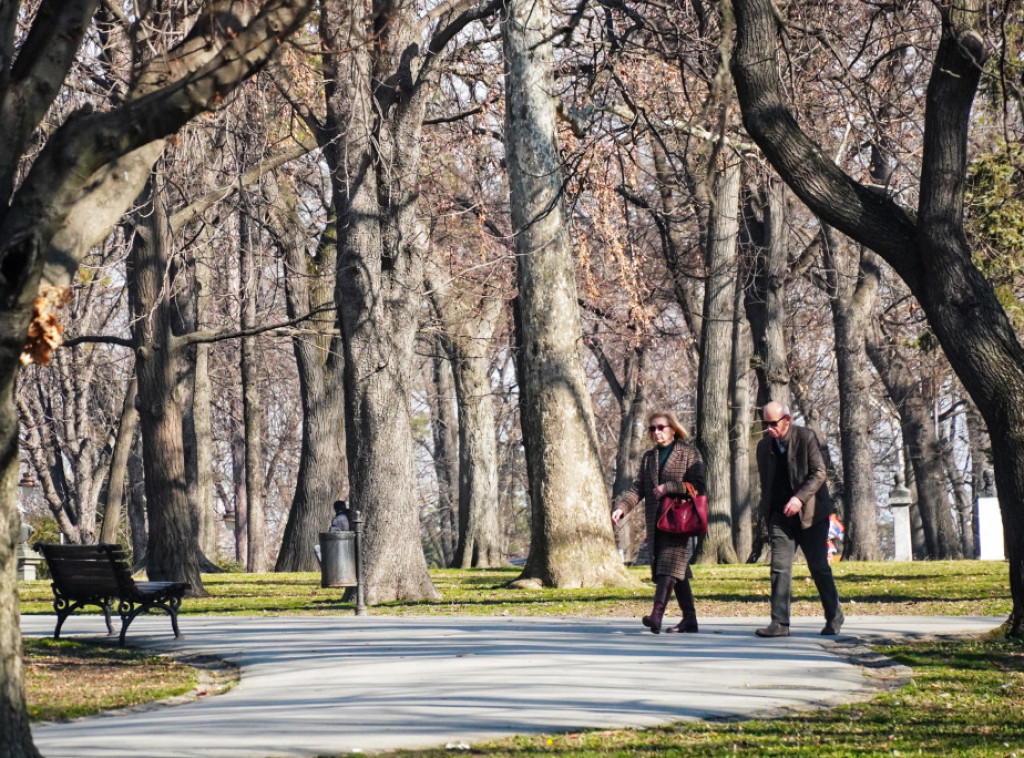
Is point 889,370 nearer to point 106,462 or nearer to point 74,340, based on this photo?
point 106,462

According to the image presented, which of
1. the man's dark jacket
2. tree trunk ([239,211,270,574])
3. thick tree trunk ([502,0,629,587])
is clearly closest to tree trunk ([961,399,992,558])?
tree trunk ([239,211,270,574])

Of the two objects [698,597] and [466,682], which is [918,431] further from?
[466,682]

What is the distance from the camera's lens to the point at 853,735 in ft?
25.3

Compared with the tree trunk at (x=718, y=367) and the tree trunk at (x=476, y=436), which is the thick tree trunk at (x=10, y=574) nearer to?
the tree trunk at (x=718, y=367)

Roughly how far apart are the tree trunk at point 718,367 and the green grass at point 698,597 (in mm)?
4756

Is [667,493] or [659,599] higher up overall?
[667,493]

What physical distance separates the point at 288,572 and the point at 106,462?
50.8 ft

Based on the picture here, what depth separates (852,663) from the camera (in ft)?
35.4

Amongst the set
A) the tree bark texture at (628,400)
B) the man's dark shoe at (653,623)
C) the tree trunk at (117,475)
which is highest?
the tree bark texture at (628,400)

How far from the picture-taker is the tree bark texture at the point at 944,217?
12.1 metres

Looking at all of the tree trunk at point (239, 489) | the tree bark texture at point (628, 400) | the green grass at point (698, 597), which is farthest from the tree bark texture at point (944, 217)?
the tree trunk at point (239, 489)

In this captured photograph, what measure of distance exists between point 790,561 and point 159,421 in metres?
11.9

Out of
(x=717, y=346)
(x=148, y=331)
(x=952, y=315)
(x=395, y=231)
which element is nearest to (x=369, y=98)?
(x=395, y=231)

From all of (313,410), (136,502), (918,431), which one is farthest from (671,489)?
(136,502)
